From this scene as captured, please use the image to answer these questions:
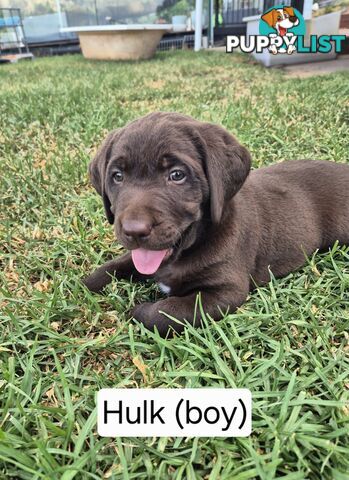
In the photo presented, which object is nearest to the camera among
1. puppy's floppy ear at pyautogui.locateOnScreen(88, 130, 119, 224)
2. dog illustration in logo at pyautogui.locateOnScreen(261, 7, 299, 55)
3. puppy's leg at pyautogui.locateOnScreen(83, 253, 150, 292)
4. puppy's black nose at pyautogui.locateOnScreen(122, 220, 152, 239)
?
puppy's black nose at pyautogui.locateOnScreen(122, 220, 152, 239)

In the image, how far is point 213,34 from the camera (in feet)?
56.1

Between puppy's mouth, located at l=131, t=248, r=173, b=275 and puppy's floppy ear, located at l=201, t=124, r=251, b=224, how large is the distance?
1.06ft

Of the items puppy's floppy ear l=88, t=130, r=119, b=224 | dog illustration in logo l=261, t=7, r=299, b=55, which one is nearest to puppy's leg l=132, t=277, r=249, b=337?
puppy's floppy ear l=88, t=130, r=119, b=224

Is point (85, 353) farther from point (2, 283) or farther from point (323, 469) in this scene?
point (323, 469)

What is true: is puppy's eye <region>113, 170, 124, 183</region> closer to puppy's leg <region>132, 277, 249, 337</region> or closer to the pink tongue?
the pink tongue

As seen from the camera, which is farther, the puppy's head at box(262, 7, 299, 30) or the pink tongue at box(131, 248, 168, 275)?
the puppy's head at box(262, 7, 299, 30)

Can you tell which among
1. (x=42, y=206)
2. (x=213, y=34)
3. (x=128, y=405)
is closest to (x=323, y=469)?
(x=128, y=405)

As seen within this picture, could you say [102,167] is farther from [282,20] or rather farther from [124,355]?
→ [282,20]

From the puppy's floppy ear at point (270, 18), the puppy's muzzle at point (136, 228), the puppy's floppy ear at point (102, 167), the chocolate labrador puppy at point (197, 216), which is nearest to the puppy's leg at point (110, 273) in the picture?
the chocolate labrador puppy at point (197, 216)

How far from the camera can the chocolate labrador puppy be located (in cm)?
216

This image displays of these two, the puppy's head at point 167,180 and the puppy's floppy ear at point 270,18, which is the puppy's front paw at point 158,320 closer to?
the puppy's head at point 167,180

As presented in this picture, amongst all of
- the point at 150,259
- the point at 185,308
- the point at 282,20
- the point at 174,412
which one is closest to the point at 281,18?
the point at 282,20

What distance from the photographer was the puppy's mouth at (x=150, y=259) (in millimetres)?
2320

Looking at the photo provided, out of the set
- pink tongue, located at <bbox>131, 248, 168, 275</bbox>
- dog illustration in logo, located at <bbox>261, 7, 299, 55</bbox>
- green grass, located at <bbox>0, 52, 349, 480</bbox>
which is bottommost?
green grass, located at <bbox>0, 52, 349, 480</bbox>
